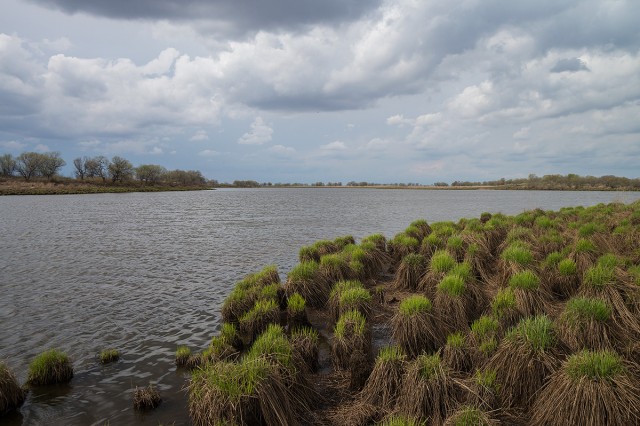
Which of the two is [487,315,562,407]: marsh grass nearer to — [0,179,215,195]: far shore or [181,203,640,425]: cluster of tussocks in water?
[181,203,640,425]: cluster of tussocks in water

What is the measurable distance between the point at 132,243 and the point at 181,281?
13962 millimetres

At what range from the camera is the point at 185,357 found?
9555 millimetres

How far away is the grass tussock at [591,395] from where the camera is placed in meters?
5.15

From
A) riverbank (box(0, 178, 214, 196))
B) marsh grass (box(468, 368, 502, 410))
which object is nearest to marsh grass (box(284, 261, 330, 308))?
marsh grass (box(468, 368, 502, 410))

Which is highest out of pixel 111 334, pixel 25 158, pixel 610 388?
pixel 25 158

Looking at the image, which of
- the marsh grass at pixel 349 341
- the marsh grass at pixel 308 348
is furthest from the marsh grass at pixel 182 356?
the marsh grass at pixel 349 341

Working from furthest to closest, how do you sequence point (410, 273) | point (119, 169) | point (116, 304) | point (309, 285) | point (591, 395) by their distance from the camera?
1. point (119, 169)
2. point (116, 304)
3. point (410, 273)
4. point (309, 285)
5. point (591, 395)

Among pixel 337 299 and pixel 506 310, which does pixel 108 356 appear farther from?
pixel 506 310

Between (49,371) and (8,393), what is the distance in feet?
3.73

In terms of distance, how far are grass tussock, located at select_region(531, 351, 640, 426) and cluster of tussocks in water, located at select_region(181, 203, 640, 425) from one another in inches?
0.6

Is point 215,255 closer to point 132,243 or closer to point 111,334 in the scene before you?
point 132,243

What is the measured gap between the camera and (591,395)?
5.26m

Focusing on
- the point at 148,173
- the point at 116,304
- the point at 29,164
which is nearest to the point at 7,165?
the point at 29,164

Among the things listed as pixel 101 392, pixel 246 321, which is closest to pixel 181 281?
pixel 246 321
